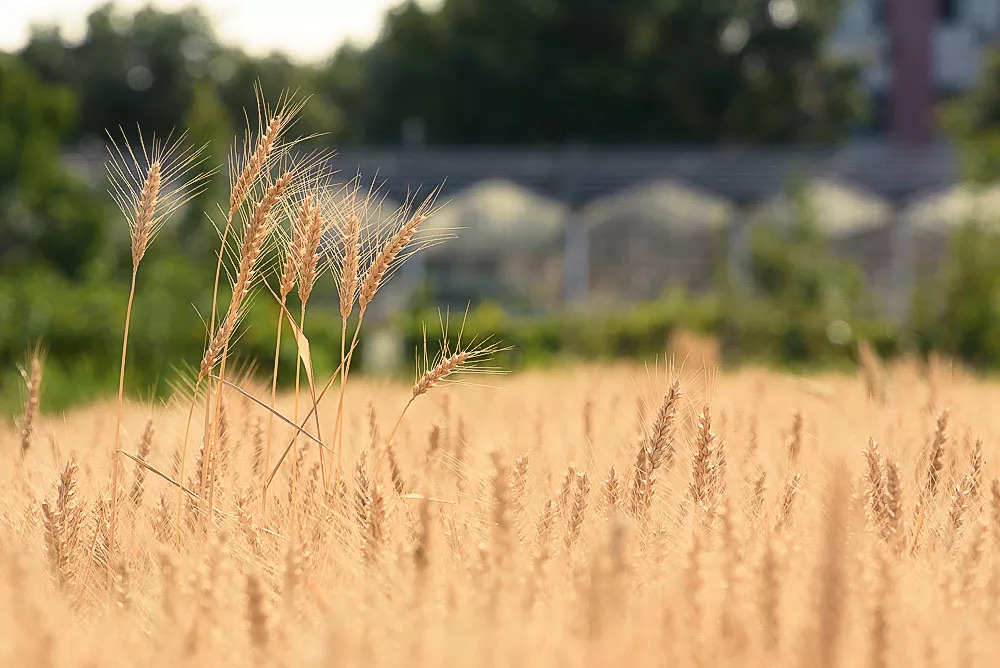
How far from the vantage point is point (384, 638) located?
4.78 ft

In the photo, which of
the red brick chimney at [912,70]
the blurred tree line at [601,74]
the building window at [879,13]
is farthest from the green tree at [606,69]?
the building window at [879,13]

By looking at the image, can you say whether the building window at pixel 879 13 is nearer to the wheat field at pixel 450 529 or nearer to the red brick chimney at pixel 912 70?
the red brick chimney at pixel 912 70

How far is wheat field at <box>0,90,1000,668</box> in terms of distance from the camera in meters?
1.37

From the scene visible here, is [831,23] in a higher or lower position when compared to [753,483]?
higher

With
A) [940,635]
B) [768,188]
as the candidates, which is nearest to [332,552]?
[940,635]

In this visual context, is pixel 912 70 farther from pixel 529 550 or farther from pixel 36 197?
pixel 529 550

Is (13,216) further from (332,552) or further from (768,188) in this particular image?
(768,188)

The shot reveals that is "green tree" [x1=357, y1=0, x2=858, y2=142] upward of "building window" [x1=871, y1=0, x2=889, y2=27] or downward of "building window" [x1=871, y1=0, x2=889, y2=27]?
downward

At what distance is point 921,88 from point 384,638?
35985 millimetres

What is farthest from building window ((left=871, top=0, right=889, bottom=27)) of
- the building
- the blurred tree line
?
the blurred tree line

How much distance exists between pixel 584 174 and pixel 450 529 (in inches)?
768

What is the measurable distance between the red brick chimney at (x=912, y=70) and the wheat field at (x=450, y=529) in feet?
111

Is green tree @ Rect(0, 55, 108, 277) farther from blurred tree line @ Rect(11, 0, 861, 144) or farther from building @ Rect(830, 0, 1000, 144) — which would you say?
building @ Rect(830, 0, 1000, 144)

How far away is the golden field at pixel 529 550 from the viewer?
4.42ft
